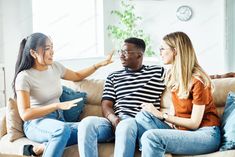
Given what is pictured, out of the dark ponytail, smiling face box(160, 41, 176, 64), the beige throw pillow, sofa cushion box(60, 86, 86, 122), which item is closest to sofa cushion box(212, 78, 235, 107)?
smiling face box(160, 41, 176, 64)

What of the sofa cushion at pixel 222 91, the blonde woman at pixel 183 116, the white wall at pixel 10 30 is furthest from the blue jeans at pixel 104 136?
the white wall at pixel 10 30

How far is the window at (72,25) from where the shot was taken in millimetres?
5215

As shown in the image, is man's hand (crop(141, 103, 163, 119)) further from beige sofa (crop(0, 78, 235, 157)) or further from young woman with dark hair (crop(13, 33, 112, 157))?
young woman with dark hair (crop(13, 33, 112, 157))

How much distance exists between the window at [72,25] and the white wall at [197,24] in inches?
6.1

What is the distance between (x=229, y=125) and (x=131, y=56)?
873mm

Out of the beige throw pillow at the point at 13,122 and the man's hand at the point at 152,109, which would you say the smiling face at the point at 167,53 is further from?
the beige throw pillow at the point at 13,122

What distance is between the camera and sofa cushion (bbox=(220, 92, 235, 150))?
2.37m

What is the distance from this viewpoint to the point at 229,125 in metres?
2.44

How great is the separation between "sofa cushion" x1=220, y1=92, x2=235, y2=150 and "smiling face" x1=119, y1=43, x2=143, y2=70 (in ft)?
2.32

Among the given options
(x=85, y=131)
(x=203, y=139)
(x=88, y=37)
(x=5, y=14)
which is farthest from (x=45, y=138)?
(x=88, y=37)

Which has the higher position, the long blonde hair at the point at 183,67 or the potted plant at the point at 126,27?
the potted plant at the point at 126,27

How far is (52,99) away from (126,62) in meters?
0.61

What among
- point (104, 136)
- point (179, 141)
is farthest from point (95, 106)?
point (179, 141)

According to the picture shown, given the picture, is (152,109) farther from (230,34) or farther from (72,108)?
(230,34)
